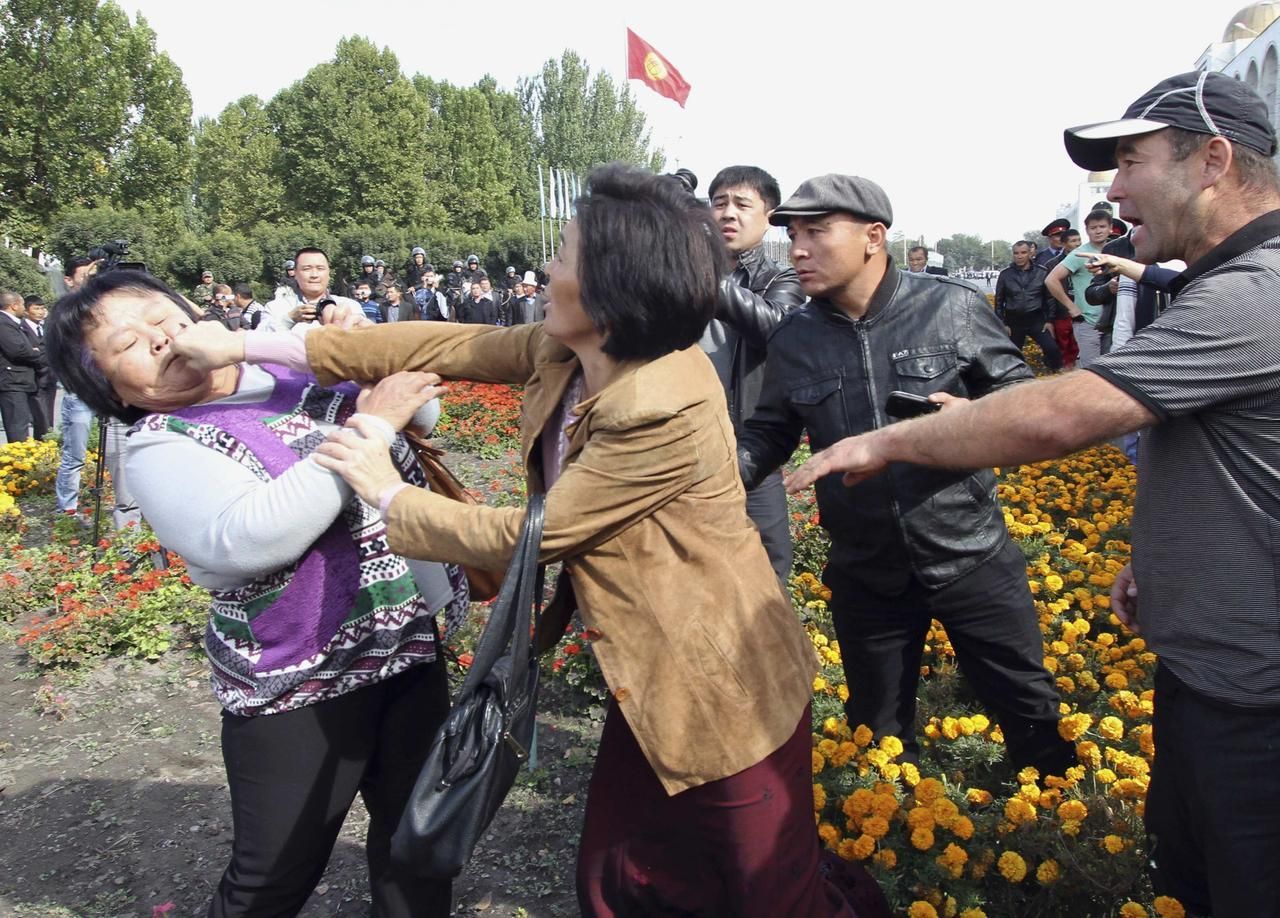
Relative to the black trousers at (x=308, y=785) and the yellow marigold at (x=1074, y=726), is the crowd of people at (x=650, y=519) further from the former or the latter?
the yellow marigold at (x=1074, y=726)

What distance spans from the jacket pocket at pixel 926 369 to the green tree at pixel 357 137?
1870 inches

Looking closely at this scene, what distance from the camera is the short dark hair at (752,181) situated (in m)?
3.80

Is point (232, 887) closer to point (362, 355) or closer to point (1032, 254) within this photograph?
point (362, 355)

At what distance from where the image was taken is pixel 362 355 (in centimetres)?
193

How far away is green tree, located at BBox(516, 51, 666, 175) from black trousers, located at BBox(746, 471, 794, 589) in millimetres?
56625

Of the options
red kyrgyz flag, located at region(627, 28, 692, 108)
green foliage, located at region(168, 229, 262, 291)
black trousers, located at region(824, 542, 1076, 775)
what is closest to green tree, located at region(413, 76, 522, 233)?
green foliage, located at region(168, 229, 262, 291)

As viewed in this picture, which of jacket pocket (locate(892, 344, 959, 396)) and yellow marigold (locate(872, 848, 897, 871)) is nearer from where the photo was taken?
yellow marigold (locate(872, 848, 897, 871))

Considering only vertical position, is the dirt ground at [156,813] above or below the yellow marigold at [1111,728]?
below

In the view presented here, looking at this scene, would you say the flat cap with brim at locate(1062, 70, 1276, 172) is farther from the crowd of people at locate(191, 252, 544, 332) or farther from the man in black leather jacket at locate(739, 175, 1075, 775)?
the crowd of people at locate(191, 252, 544, 332)

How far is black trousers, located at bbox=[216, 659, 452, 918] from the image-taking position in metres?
1.92

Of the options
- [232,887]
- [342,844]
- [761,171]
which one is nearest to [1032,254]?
[761,171]

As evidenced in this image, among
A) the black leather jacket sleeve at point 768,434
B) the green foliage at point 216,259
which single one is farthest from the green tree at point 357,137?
the black leather jacket sleeve at point 768,434

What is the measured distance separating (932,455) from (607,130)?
6017 cm

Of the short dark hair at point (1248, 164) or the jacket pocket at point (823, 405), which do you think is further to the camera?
the jacket pocket at point (823, 405)
